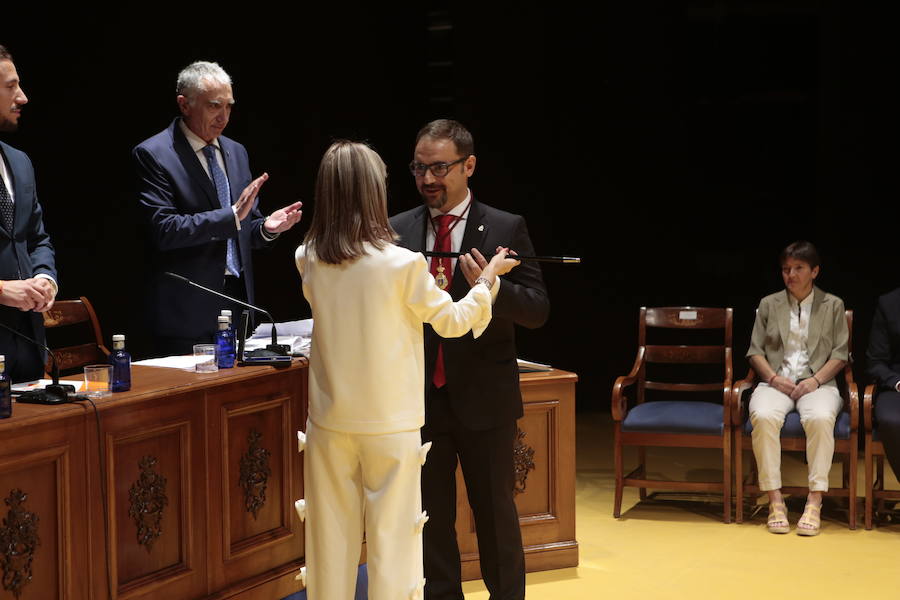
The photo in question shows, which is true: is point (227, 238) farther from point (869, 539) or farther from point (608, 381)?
point (608, 381)

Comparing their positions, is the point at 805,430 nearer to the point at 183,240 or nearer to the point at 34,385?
the point at 183,240

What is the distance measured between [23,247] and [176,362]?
2.04 ft

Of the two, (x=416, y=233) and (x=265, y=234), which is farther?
(x=265, y=234)

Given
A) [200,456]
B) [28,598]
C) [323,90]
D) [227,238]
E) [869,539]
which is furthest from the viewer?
[323,90]

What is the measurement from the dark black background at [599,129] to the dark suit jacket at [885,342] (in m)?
1.03

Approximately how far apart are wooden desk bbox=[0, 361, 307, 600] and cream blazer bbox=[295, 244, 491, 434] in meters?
0.62

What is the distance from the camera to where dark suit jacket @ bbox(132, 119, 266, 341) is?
364 cm

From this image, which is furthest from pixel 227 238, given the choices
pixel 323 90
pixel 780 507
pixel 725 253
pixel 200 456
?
pixel 725 253

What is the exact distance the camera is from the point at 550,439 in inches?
163

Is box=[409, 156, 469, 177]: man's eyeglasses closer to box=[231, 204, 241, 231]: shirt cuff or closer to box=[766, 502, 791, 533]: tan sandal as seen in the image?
box=[231, 204, 241, 231]: shirt cuff

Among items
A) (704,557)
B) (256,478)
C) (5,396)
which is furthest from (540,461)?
(5,396)

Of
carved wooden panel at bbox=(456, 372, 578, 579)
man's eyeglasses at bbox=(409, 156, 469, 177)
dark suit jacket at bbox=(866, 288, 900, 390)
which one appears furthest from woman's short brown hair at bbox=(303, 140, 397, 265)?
dark suit jacket at bbox=(866, 288, 900, 390)

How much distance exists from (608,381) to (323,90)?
2540mm

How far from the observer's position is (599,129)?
638 cm
